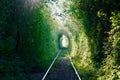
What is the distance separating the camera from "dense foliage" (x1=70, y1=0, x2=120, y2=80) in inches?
513

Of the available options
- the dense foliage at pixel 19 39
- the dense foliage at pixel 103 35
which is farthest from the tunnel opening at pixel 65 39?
the dense foliage at pixel 103 35

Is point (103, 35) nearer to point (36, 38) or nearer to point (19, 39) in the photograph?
point (19, 39)

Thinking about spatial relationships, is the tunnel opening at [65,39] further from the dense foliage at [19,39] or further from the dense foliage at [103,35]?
the dense foliage at [103,35]

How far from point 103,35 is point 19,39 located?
5015mm

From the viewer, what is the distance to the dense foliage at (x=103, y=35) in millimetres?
13023

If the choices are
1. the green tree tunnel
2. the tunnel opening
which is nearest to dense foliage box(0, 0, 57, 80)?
the green tree tunnel

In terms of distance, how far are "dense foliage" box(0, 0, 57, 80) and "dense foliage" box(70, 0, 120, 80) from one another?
3.29 m

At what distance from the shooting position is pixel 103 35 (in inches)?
687

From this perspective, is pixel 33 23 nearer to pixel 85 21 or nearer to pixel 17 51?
pixel 17 51

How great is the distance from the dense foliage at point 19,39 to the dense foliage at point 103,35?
3.29m

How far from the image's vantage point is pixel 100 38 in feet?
58.2

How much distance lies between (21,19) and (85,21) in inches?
247

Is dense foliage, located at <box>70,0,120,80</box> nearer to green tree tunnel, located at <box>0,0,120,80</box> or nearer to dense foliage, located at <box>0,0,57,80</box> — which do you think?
green tree tunnel, located at <box>0,0,120,80</box>

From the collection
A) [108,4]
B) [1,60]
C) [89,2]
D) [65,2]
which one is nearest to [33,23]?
[89,2]
